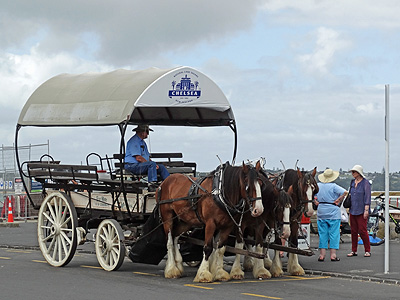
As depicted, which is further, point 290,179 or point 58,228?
point 58,228

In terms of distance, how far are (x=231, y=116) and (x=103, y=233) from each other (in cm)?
355

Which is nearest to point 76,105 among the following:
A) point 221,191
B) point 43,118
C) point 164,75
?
point 43,118

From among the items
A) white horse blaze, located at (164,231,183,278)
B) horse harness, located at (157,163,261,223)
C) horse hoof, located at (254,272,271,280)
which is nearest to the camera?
horse harness, located at (157,163,261,223)

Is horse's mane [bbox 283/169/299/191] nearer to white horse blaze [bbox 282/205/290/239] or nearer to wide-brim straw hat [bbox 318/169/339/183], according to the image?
white horse blaze [bbox 282/205/290/239]

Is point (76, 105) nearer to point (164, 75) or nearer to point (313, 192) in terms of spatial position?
point (164, 75)

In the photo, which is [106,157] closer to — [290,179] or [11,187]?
[290,179]

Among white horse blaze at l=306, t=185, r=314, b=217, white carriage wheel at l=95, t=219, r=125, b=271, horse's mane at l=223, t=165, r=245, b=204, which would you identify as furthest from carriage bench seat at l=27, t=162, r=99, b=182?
white horse blaze at l=306, t=185, r=314, b=217

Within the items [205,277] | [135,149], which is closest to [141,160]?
[135,149]

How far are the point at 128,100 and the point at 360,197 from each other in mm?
5280

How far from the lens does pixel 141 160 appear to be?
47.3 feet

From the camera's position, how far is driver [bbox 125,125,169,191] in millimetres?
14188

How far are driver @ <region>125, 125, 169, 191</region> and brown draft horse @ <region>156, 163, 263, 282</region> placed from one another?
892 mm

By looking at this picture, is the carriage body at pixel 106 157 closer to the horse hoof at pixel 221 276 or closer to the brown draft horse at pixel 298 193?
the horse hoof at pixel 221 276

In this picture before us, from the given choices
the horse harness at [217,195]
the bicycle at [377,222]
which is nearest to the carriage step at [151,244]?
the horse harness at [217,195]
